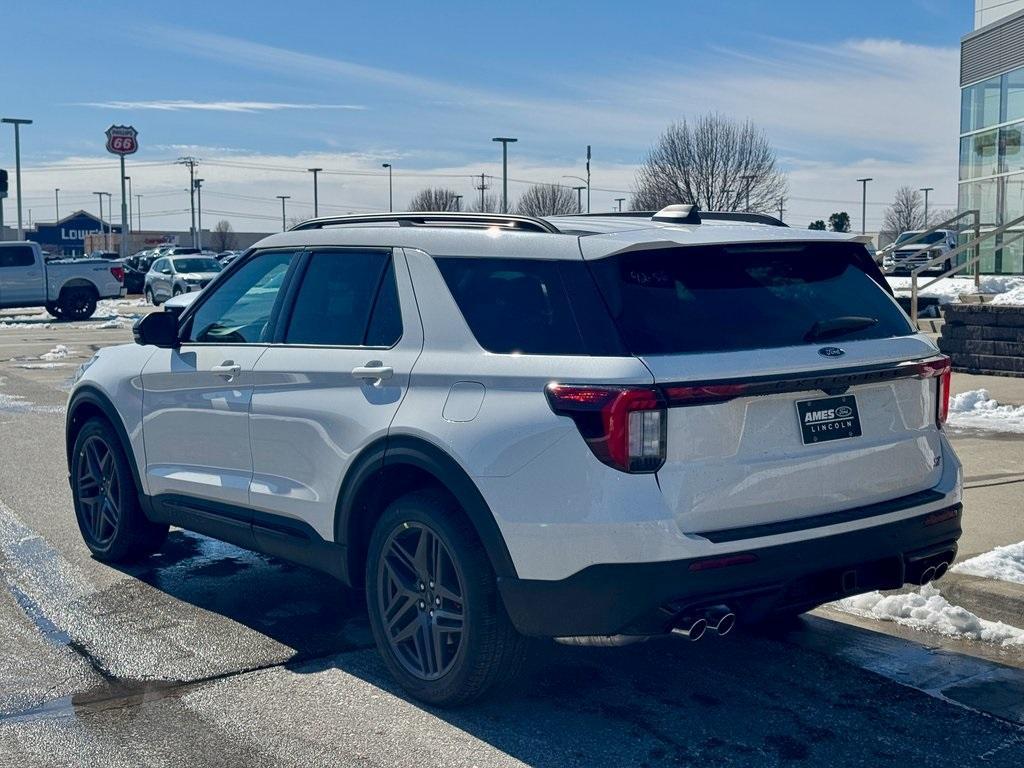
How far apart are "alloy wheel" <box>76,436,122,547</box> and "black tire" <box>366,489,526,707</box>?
94.4 inches

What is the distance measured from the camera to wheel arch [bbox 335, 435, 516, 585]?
4188mm

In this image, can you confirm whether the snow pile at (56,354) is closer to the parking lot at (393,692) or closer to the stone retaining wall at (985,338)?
the stone retaining wall at (985,338)

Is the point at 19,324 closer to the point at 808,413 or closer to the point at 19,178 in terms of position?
the point at 808,413

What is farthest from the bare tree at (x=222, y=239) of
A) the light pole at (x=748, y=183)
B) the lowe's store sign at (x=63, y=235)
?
the light pole at (x=748, y=183)

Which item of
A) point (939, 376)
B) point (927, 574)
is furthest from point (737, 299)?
point (927, 574)

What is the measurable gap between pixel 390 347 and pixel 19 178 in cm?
6661

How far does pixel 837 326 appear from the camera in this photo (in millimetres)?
4387

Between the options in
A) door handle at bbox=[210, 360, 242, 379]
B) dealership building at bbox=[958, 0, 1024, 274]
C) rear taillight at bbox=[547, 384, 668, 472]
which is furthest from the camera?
dealership building at bbox=[958, 0, 1024, 274]

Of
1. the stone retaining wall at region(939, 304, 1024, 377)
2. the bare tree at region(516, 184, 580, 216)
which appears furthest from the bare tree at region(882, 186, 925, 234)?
the stone retaining wall at region(939, 304, 1024, 377)

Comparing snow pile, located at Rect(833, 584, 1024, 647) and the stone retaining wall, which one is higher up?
the stone retaining wall

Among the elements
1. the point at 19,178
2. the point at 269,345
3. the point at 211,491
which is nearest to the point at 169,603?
the point at 211,491

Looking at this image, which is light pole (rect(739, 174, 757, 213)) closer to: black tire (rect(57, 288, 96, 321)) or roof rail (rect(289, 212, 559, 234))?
black tire (rect(57, 288, 96, 321))

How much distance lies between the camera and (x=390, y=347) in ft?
15.7

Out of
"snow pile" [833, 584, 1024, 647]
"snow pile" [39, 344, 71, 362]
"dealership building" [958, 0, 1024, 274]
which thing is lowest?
"snow pile" [833, 584, 1024, 647]
